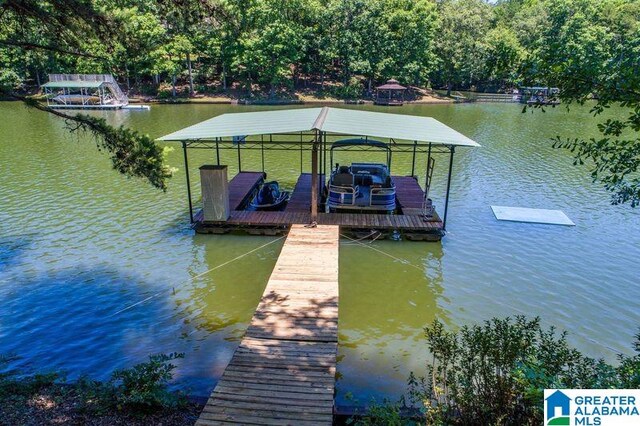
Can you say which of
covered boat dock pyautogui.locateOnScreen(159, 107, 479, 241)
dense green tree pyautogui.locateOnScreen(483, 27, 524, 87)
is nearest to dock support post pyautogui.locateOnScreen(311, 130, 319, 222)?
covered boat dock pyautogui.locateOnScreen(159, 107, 479, 241)

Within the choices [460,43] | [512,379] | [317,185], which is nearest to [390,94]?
[460,43]

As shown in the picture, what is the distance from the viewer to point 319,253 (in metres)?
10.8

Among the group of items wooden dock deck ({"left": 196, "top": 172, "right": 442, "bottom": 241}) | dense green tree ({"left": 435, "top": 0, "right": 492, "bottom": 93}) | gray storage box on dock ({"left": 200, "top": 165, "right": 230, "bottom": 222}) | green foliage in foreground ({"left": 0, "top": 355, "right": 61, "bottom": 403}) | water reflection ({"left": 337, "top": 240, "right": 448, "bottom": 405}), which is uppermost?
dense green tree ({"left": 435, "top": 0, "right": 492, "bottom": 93})

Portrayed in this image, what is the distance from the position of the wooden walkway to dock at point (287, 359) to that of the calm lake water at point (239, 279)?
3.42 feet

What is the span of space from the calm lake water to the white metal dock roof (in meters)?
3.08

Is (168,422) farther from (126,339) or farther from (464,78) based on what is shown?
(464,78)

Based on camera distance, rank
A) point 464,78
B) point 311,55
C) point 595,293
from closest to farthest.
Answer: point 595,293 < point 311,55 < point 464,78

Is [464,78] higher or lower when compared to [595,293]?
higher

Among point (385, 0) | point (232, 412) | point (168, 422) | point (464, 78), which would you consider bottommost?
point (168, 422)

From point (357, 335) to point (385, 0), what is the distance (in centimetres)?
4783

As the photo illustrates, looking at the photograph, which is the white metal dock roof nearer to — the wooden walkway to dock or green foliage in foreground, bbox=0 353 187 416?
the wooden walkway to dock

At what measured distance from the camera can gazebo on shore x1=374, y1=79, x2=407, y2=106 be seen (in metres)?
46.0

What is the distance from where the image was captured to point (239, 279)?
36.6ft

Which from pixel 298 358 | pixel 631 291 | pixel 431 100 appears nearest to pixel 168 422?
pixel 298 358
